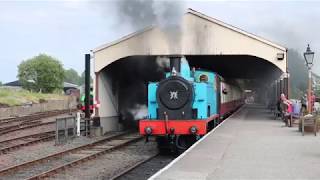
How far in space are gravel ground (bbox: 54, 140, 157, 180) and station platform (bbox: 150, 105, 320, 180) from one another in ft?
7.69

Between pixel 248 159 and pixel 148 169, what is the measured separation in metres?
3.58

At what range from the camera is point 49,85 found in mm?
101812

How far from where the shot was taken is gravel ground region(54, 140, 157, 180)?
41.5 feet

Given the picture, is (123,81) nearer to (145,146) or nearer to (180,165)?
(145,146)

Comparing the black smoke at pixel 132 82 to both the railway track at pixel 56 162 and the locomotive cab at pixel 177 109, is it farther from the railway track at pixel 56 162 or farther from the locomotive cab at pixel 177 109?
the locomotive cab at pixel 177 109

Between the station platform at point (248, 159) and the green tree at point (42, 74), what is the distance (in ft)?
293

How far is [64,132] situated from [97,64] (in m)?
4.41

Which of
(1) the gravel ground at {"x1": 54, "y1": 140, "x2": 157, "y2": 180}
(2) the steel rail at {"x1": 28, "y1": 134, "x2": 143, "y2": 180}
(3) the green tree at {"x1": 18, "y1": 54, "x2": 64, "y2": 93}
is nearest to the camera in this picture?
(2) the steel rail at {"x1": 28, "y1": 134, "x2": 143, "y2": 180}

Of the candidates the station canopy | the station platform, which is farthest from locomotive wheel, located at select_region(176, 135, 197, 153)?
the station canopy

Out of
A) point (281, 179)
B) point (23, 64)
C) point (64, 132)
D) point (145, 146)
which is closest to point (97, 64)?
point (64, 132)

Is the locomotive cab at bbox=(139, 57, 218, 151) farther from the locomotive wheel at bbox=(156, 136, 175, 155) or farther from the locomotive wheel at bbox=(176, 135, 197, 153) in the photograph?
the locomotive wheel at bbox=(156, 136, 175, 155)

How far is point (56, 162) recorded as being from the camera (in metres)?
14.6

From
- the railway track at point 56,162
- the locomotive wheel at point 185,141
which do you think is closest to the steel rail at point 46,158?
the railway track at point 56,162

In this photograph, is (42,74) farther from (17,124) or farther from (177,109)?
(177,109)
